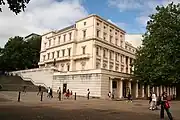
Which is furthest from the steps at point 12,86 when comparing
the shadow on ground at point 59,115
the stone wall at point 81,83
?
the shadow on ground at point 59,115

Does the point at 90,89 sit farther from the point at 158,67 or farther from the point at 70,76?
the point at 158,67

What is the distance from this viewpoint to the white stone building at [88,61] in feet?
131

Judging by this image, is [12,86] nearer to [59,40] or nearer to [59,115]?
[59,40]

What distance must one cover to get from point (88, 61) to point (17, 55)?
2204cm

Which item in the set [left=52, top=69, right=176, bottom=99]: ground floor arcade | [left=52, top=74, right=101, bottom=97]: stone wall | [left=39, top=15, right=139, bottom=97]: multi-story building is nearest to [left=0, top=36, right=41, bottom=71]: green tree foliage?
[left=39, top=15, right=139, bottom=97]: multi-story building

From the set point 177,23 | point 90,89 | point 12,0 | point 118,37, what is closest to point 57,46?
point 118,37

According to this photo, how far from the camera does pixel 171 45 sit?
25.7 metres

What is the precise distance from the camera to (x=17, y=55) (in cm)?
6375

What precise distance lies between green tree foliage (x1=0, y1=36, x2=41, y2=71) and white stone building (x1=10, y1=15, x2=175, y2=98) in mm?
3738

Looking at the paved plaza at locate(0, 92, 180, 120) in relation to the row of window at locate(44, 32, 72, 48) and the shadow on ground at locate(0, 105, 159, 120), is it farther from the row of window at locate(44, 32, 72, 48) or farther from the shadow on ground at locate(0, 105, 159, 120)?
the row of window at locate(44, 32, 72, 48)

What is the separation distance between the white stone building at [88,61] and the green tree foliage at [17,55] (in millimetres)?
3738

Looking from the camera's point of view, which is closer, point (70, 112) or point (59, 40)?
point (70, 112)

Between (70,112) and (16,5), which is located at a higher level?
(16,5)

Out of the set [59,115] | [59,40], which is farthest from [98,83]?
[59,40]
